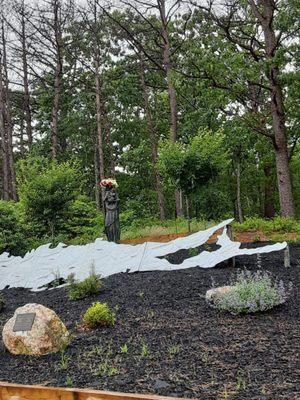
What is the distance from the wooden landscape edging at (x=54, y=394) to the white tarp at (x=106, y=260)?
5529 millimetres

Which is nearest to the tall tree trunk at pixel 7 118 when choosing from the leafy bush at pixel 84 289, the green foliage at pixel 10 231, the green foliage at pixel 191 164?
the green foliage at pixel 10 231

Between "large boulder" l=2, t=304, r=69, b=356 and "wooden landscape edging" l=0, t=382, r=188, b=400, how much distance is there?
5.67 feet

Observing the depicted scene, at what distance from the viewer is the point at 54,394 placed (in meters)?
3.27

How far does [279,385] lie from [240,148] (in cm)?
2040

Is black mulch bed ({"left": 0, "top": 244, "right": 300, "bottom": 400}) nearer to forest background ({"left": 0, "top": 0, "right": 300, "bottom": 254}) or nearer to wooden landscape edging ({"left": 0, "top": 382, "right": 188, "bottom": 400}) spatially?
wooden landscape edging ({"left": 0, "top": 382, "right": 188, "bottom": 400})

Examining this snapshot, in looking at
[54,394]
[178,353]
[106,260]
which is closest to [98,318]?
[178,353]

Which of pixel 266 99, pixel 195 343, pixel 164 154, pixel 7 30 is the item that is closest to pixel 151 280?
pixel 195 343

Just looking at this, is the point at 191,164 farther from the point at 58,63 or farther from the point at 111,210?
the point at 58,63

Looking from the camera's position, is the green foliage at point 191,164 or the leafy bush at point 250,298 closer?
the leafy bush at point 250,298

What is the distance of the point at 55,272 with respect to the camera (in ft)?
32.0

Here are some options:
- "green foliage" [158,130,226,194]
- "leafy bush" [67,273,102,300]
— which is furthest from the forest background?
"leafy bush" [67,273,102,300]

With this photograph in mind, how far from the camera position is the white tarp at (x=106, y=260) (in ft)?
30.0

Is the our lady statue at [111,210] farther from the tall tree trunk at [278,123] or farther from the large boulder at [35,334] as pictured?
the tall tree trunk at [278,123]

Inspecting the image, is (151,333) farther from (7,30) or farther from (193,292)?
(7,30)
